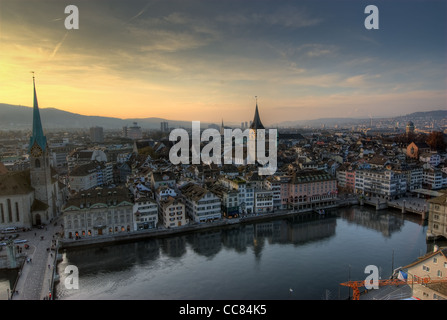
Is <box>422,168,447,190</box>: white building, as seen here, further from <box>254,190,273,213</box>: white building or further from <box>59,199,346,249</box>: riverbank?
<box>254,190,273,213</box>: white building

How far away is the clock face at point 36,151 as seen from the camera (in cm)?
1465

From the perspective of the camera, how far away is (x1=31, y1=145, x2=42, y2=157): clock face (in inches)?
577

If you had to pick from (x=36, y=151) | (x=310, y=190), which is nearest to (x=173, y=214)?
(x=36, y=151)

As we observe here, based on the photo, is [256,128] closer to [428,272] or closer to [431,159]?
[431,159]

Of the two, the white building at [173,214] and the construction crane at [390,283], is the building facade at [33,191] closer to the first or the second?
the white building at [173,214]

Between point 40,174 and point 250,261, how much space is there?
1079cm

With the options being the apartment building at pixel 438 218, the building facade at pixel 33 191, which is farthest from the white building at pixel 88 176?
the apartment building at pixel 438 218

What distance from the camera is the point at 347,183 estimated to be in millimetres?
22531

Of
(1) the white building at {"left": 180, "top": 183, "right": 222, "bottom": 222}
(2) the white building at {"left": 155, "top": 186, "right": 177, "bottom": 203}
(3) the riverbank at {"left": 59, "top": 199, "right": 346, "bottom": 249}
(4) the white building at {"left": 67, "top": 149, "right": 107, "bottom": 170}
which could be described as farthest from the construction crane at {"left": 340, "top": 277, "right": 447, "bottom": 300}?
(4) the white building at {"left": 67, "top": 149, "right": 107, "bottom": 170}

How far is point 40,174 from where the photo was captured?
14.9m
